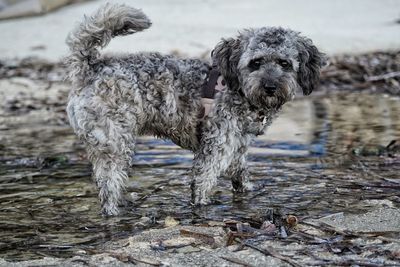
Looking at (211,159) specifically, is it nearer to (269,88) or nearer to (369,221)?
(269,88)

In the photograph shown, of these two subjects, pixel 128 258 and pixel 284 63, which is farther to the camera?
pixel 284 63

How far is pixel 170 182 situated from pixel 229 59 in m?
1.73

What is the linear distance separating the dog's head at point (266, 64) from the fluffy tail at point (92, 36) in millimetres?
969

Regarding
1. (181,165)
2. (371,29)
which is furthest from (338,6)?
(181,165)

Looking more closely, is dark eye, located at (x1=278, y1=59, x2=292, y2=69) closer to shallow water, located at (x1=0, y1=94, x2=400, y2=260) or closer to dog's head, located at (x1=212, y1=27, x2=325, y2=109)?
dog's head, located at (x1=212, y1=27, x2=325, y2=109)

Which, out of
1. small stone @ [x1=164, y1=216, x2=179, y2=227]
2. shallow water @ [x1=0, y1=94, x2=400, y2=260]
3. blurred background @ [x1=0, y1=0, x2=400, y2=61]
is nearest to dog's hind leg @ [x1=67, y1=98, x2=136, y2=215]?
shallow water @ [x1=0, y1=94, x2=400, y2=260]

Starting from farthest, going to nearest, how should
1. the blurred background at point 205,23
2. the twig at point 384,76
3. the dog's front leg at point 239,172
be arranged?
the blurred background at point 205,23, the twig at point 384,76, the dog's front leg at point 239,172

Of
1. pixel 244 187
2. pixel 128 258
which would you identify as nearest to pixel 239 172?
pixel 244 187

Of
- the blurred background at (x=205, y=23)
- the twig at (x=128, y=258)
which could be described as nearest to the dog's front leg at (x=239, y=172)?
the twig at (x=128, y=258)

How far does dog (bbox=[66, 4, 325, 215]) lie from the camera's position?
23.0ft

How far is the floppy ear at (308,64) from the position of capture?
7.29 meters

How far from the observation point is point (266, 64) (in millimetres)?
7074

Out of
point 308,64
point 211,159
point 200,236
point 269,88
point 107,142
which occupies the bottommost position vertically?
point 200,236

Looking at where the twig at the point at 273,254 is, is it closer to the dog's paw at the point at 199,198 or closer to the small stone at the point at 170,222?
the small stone at the point at 170,222
